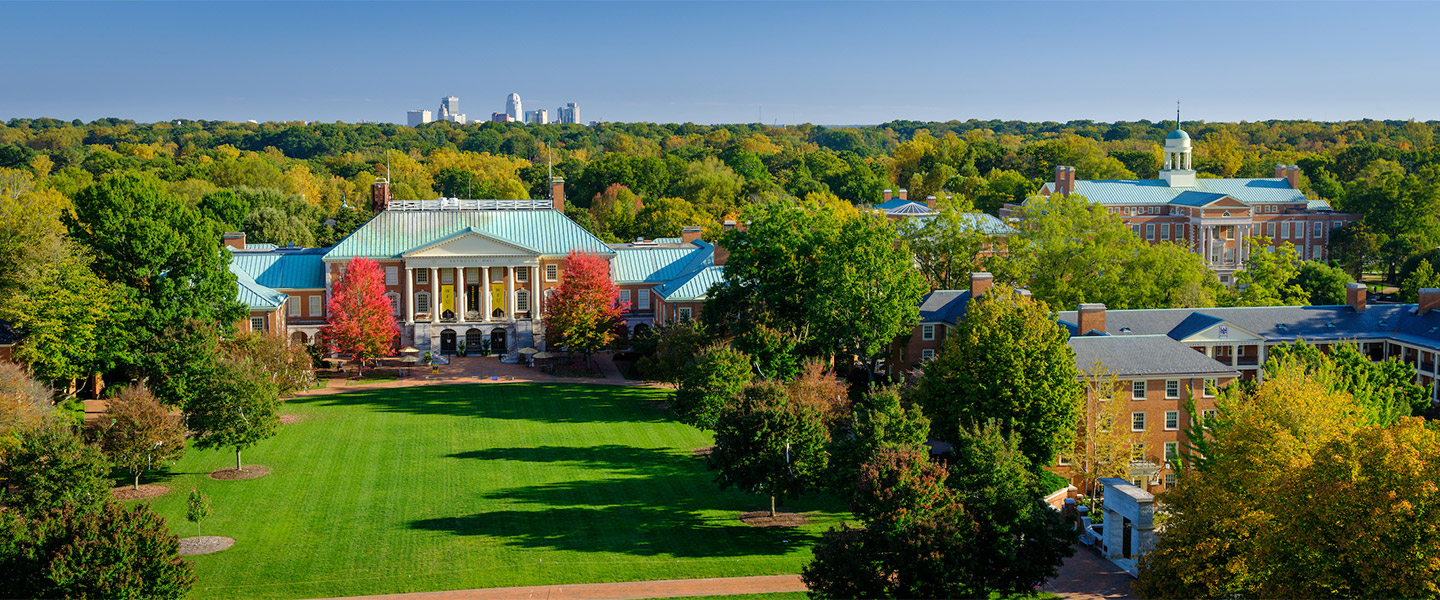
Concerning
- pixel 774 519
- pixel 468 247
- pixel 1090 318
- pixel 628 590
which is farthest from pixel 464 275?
pixel 628 590

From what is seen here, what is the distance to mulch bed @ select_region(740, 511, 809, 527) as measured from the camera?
1660 inches

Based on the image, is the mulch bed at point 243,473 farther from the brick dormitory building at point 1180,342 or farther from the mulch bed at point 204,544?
the brick dormitory building at point 1180,342

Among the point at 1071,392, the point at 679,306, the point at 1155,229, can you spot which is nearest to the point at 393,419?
the point at 679,306

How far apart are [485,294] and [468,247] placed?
10.4 ft

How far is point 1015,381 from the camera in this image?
45031 mm

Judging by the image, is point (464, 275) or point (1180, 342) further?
point (464, 275)

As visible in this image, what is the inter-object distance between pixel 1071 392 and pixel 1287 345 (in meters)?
17.7

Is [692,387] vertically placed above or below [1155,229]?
below

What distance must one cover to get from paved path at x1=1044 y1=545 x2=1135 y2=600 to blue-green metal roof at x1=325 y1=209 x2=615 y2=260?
1758 inches

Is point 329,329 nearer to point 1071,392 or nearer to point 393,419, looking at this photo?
point 393,419

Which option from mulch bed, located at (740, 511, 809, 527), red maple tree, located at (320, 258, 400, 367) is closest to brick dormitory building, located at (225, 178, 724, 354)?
red maple tree, located at (320, 258, 400, 367)

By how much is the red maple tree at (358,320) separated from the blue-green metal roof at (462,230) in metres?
7.09

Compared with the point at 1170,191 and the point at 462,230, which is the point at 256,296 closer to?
the point at 462,230

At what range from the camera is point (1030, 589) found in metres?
31.4
